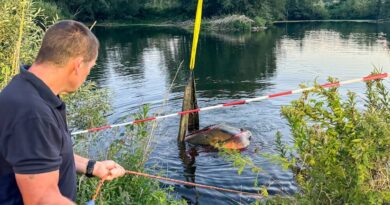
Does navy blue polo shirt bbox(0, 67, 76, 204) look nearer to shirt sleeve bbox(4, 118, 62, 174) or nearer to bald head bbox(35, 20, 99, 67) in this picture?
shirt sleeve bbox(4, 118, 62, 174)

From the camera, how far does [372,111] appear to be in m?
4.16

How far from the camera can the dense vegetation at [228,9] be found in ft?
185

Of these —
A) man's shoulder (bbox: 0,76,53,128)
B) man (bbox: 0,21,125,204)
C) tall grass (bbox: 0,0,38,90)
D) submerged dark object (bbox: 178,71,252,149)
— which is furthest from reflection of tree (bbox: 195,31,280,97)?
man's shoulder (bbox: 0,76,53,128)

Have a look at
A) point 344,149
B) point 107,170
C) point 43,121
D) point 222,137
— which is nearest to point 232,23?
point 222,137

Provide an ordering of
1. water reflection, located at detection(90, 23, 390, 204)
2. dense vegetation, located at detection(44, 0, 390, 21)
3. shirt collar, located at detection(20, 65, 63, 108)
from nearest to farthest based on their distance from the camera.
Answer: shirt collar, located at detection(20, 65, 63, 108) < water reflection, located at detection(90, 23, 390, 204) < dense vegetation, located at detection(44, 0, 390, 21)

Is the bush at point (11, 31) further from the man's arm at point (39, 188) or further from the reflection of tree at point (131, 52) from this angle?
the reflection of tree at point (131, 52)

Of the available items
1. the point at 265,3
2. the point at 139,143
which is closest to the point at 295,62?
the point at 139,143

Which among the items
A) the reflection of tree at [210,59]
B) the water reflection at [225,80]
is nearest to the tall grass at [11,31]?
the water reflection at [225,80]

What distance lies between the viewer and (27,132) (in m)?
2.13

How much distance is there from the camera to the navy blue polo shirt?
7.00ft

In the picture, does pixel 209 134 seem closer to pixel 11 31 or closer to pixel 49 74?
pixel 11 31

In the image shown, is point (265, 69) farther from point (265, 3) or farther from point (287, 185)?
point (265, 3)

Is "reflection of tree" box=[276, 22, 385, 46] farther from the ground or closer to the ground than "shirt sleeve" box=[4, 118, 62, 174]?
closer to the ground

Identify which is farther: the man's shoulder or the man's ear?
the man's ear
